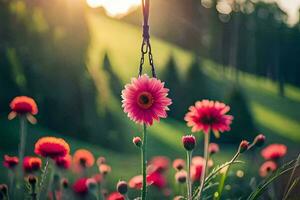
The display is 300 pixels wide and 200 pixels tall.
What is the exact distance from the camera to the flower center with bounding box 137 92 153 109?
6.56 feet

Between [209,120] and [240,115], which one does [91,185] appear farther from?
[240,115]

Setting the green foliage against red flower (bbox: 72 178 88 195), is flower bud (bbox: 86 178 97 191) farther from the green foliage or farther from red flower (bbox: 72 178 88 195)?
the green foliage

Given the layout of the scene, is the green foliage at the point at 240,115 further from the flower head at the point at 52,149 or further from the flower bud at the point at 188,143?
the flower bud at the point at 188,143

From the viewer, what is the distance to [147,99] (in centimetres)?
201

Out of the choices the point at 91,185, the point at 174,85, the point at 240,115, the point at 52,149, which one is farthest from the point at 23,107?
the point at 174,85

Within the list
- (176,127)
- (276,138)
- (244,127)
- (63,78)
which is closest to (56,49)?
(63,78)

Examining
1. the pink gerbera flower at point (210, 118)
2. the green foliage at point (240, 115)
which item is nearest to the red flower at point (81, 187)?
the pink gerbera flower at point (210, 118)

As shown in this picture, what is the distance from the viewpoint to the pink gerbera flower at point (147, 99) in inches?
78.5

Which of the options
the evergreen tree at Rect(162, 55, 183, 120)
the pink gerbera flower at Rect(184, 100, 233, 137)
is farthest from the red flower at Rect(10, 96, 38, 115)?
the evergreen tree at Rect(162, 55, 183, 120)

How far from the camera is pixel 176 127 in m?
26.0

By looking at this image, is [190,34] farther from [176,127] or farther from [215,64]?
[176,127]

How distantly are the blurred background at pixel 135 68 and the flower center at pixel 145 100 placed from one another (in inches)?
29.7

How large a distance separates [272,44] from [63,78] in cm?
1925

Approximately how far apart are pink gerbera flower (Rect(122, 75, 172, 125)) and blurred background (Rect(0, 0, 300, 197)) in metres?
0.73
